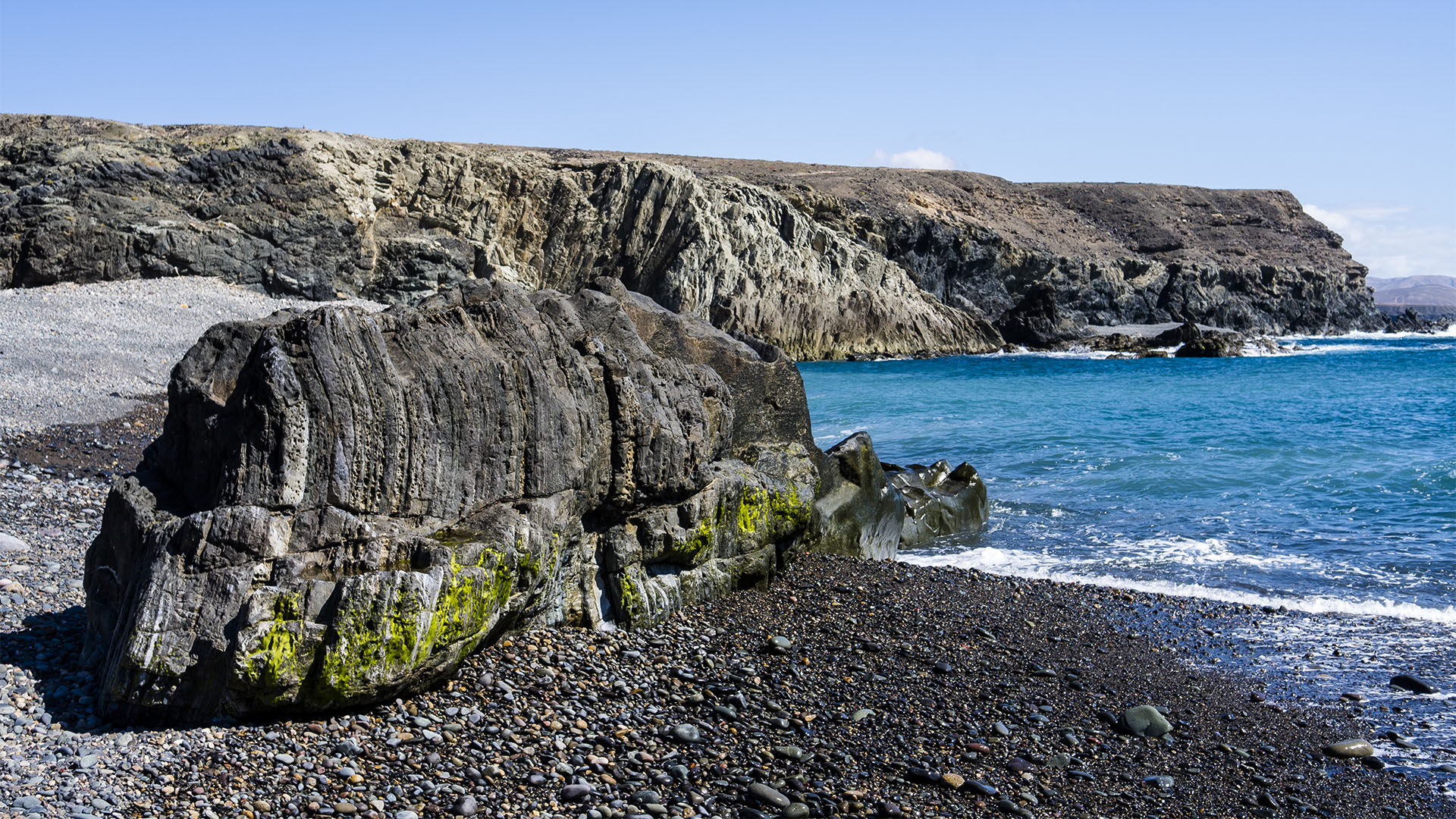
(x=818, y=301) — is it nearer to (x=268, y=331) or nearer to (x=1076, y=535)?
(x=1076, y=535)

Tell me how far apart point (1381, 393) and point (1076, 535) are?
28288 mm

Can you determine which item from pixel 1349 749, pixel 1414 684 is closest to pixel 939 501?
pixel 1414 684

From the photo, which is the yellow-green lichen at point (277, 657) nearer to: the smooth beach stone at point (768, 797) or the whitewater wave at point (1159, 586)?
the smooth beach stone at point (768, 797)

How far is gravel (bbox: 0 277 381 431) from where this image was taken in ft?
55.7

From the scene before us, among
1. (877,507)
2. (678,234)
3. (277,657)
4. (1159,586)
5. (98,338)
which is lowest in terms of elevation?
(1159,586)

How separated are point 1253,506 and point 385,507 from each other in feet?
48.1

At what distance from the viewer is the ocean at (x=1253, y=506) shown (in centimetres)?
969

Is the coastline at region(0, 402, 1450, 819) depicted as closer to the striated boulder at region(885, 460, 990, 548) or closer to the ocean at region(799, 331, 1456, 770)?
the ocean at region(799, 331, 1456, 770)

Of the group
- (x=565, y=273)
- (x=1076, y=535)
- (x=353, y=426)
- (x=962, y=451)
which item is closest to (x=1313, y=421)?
(x=962, y=451)

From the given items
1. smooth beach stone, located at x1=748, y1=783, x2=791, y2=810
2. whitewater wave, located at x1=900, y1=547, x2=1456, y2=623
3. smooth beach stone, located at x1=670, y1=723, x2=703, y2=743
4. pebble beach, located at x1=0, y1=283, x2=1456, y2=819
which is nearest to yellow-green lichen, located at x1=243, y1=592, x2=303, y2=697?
pebble beach, located at x1=0, y1=283, x2=1456, y2=819

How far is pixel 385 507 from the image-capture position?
6.87 m

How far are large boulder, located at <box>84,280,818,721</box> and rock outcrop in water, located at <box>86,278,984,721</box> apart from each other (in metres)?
0.01

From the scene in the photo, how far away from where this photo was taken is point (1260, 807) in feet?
21.3

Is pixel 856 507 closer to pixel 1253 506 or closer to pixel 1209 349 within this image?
pixel 1253 506
